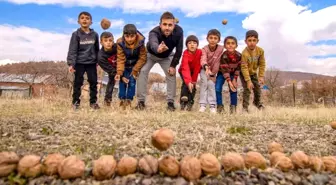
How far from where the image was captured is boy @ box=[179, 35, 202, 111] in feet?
21.3

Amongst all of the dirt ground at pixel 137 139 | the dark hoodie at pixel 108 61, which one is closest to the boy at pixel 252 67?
the dark hoodie at pixel 108 61

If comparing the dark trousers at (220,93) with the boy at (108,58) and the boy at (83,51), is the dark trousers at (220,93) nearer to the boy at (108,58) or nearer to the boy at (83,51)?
the boy at (108,58)

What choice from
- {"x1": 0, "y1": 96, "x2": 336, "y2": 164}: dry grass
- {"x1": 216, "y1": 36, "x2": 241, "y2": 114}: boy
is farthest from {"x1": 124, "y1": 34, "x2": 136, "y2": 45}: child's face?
{"x1": 0, "y1": 96, "x2": 336, "y2": 164}: dry grass

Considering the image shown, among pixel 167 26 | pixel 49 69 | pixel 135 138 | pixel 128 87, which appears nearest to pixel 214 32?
pixel 167 26

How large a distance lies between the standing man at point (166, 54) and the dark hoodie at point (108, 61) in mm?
630

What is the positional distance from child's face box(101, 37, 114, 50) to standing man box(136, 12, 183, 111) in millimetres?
819

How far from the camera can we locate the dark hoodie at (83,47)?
6.34 m

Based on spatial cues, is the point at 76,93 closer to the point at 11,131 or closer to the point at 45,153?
the point at 11,131

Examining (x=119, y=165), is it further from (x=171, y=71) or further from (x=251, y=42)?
(x=251, y=42)

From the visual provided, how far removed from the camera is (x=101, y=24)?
24.6 ft

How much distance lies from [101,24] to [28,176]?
611cm

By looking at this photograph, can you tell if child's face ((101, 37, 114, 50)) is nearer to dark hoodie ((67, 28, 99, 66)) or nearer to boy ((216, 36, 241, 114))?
dark hoodie ((67, 28, 99, 66))

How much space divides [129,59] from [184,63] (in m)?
1.09

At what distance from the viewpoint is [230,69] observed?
21.1 ft
